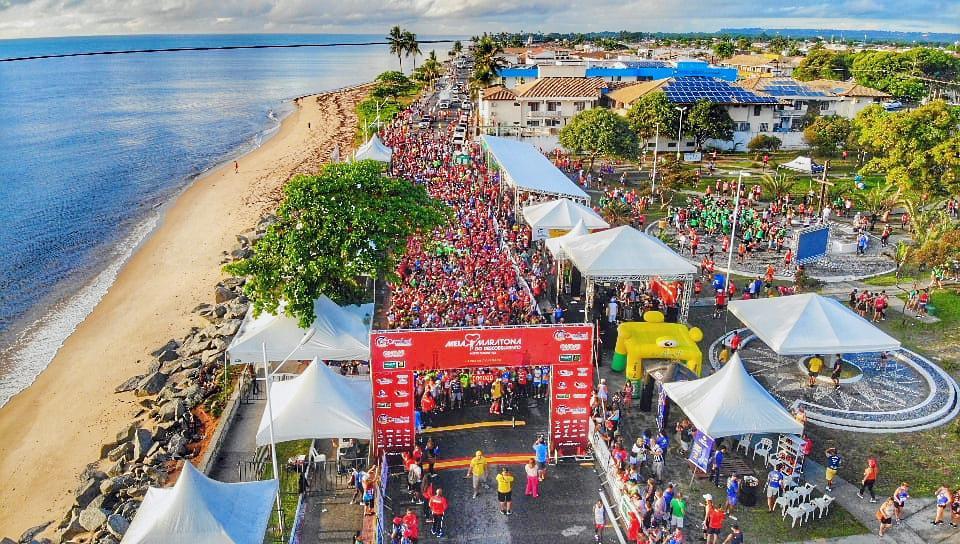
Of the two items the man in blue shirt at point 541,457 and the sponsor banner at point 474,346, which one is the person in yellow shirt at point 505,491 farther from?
the sponsor banner at point 474,346

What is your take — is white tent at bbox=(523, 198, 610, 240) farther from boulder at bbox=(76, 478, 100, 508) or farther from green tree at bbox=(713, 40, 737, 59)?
green tree at bbox=(713, 40, 737, 59)

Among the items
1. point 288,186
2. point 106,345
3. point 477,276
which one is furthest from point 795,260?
point 106,345

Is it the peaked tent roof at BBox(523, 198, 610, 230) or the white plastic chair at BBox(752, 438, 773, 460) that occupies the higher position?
the peaked tent roof at BBox(523, 198, 610, 230)

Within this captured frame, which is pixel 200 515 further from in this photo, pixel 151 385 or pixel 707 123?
pixel 707 123

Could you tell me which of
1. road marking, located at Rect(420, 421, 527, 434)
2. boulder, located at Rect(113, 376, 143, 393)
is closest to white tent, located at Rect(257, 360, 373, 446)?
road marking, located at Rect(420, 421, 527, 434)

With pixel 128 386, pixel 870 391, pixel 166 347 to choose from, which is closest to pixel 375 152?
pixel 166 347

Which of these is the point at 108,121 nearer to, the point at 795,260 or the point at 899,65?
the point at 795,260

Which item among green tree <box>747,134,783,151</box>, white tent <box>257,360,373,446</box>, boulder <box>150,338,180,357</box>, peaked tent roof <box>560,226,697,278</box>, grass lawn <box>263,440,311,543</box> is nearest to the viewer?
grass lawn <box>263,440,311,543</box>
